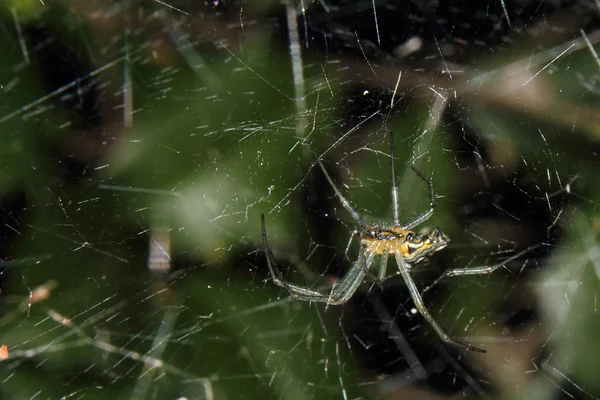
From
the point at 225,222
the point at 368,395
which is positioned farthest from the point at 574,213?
the point at 225,222

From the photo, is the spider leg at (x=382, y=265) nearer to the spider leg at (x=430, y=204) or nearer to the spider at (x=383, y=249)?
the spider at (x=383, y=249)

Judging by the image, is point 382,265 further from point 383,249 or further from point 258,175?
point 258,175

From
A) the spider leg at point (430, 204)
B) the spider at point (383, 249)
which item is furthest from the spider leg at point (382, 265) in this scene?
the spider leg at point (430, 204)

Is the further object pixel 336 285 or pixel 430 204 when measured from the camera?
pixel 336 285

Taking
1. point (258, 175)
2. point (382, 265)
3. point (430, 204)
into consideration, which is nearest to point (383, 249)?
point (382, 265)

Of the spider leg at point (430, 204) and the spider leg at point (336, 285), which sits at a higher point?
the spider leg at point (430, 204)

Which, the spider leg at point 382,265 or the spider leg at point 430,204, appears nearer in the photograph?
the spider leg at point 430,204

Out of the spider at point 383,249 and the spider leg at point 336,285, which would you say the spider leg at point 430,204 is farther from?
the spider leg at point 336,285
